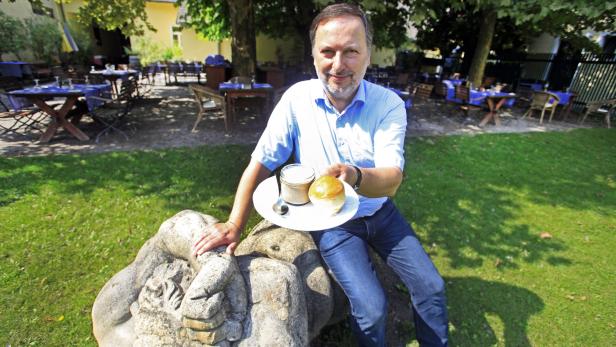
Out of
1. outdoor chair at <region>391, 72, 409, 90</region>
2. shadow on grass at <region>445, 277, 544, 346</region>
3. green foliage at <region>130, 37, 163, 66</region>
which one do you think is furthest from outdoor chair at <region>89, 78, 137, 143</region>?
green foliage at <region>130, 37, 163, 66</region>

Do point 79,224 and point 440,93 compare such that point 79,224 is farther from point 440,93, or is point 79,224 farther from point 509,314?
point 440,93

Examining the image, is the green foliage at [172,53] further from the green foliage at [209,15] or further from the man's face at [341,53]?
the man's face at [341,53]

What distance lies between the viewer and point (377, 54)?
25031 mm

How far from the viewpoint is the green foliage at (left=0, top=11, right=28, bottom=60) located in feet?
45.5

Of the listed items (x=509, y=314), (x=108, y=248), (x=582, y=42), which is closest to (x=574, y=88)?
(x=582, y=42)

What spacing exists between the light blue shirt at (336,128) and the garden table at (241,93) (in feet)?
20.2

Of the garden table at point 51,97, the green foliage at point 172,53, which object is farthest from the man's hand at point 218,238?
the green foliage at point 172,53

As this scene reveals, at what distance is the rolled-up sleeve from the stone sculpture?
0.86 metres

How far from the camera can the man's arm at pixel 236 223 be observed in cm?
183

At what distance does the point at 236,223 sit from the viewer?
1976 mm

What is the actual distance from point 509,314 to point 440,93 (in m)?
11.8

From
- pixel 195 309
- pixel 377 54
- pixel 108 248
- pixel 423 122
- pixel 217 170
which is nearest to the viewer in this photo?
pixel 195 309

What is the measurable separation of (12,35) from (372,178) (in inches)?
764

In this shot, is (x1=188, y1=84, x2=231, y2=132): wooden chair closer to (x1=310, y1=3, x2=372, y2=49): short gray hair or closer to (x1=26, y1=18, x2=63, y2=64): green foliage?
(x1=310, y1=3, x2=372, y2=49): short gray hair
